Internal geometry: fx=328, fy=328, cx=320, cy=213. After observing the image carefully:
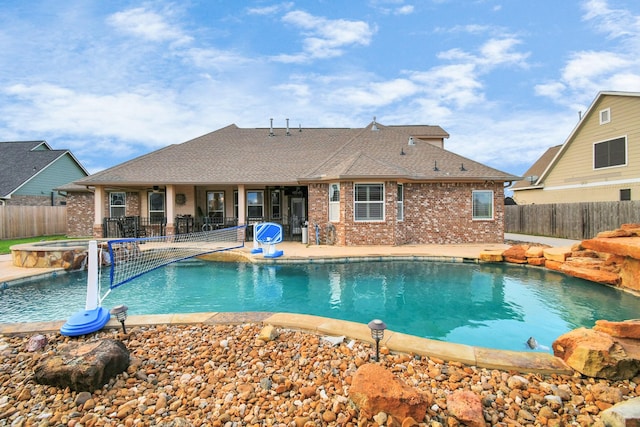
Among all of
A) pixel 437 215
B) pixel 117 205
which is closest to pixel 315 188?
pixel 437 215

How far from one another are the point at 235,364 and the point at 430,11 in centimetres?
1338

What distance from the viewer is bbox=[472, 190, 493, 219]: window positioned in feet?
49.1

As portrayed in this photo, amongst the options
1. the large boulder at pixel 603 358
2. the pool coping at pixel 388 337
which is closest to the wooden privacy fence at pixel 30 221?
the pool coping at pixel 388 337

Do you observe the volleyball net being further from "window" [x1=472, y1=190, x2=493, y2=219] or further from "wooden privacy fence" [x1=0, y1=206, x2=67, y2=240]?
"window" [x1=472, y1=190, x2=493, y2=219]

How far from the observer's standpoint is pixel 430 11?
1205 cm

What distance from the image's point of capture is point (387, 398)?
263 cm

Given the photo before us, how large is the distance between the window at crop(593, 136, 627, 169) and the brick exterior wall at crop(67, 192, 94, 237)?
27425 millimetres

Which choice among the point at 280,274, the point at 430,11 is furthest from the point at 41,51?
the point at 430,11

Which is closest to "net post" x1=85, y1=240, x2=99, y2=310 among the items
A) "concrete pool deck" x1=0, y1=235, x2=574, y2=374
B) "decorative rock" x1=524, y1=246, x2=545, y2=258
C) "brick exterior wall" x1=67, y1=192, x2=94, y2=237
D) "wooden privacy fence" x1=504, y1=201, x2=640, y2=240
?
"concrete pool deck" x1=0, y1=235, x2=574, y2=374

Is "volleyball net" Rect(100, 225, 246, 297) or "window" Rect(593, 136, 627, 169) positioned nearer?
"volleyball net" Rect(100, 225, 246, 297)

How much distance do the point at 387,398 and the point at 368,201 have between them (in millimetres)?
11206

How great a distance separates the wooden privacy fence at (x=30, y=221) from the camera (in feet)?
59.5

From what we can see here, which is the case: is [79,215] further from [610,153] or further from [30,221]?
[610,153]

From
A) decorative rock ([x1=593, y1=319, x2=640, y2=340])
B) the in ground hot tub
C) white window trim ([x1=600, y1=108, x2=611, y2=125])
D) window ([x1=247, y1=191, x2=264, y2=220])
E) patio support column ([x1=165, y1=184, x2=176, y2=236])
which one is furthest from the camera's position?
window ([x1=247, y1=191, x2=264, y2=220])
